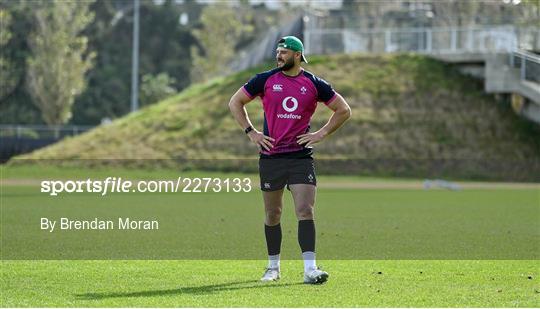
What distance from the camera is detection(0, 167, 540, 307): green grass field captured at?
34.2ft

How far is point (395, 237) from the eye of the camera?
17.7 meters

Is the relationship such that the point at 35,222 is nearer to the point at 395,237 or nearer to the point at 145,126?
the point at 395,237

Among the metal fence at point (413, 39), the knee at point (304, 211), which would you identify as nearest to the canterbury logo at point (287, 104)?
the knee at point (304, 211)

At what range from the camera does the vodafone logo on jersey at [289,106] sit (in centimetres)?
1173

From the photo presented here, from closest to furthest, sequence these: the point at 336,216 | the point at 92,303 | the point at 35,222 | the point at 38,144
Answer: the point at 92,303
the point at 35,222
the point at 336,216
the point at 38,144

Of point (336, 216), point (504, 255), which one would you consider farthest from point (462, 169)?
point (504, 255)

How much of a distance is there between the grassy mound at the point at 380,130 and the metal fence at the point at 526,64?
6.78 ft

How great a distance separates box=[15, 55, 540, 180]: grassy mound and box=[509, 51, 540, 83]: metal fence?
2067mm

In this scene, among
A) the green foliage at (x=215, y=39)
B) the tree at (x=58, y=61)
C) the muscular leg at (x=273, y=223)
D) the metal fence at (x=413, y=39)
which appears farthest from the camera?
the green foliage at (x=215, y=39)

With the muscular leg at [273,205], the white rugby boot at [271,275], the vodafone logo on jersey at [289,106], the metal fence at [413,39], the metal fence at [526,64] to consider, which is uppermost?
the vodafone logo on jersey at [289,106]

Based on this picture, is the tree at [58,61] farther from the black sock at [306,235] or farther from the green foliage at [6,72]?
the black sock at [306,235]

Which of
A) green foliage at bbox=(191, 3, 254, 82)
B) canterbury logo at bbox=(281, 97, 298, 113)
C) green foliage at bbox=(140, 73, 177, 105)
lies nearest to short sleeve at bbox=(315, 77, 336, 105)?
canterbury logo at bbox=(281, 97, 298, 113)

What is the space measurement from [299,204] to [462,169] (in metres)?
32.4

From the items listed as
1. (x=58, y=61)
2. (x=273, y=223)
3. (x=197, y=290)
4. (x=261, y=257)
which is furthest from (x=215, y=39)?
(x=197, y=290)
